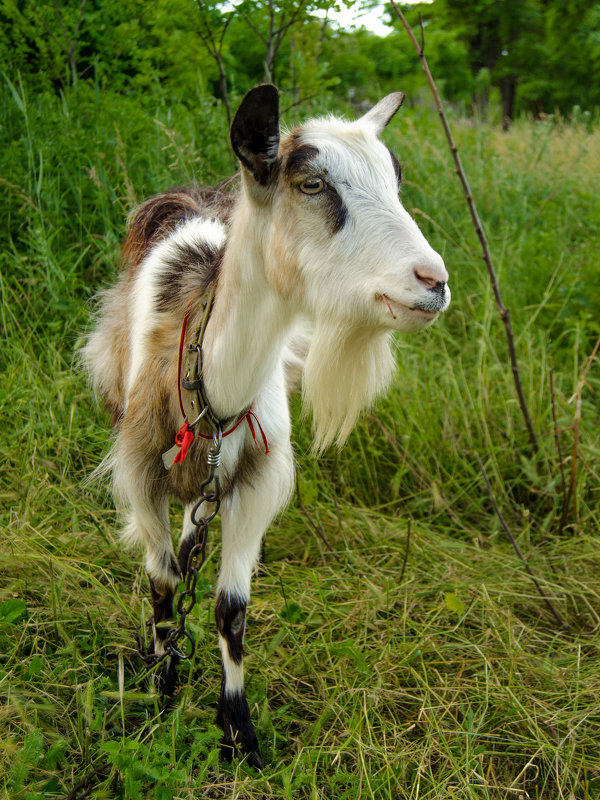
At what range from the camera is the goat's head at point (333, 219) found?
Answer: 5.68 feet

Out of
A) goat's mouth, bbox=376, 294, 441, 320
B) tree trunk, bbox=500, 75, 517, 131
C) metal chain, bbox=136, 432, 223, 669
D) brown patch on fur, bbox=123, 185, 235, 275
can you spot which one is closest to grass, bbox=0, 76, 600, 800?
metal chain, bbox=136, 432, 223, 669

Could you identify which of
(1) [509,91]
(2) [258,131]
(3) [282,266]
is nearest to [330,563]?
(3) [282,266]

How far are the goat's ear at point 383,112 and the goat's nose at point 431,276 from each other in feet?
2.25

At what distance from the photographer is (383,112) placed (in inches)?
88.4

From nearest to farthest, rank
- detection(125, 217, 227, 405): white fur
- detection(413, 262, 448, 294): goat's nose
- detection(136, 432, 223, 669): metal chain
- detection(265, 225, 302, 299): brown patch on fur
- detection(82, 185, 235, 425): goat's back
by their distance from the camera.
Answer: detection(413, 262, 448, 294): goat's nose
detection(265, 225, 302, 299): brown patch on fur
detection(136, 432, 223, 669): metal chain
detection(125, 217, 227, 405): white fur
detection(82, 185, 235, 425): goat's back

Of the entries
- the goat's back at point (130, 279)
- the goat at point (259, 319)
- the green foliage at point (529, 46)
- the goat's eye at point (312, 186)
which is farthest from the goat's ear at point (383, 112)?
the green foliage at point (529, 46)

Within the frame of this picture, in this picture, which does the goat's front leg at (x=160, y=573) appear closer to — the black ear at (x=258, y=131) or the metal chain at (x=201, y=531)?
the metal chain at (x=201, y=531)

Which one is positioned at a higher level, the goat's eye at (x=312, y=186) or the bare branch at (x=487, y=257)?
the goat's eye at (x=312, y=186)

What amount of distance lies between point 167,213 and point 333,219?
1.22m

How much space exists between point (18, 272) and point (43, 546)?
1.79m

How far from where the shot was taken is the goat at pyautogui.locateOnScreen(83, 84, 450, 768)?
180 cm

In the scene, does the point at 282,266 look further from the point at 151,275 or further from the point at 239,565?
the point at 239,565

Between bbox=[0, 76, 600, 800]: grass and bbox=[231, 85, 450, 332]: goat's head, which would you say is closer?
bbox=[231, 85, 450, 332]: goat's head

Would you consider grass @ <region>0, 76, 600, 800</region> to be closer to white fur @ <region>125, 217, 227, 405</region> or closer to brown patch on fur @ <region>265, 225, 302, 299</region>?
white fur @ <region>125, 217, 227, 405</region>
